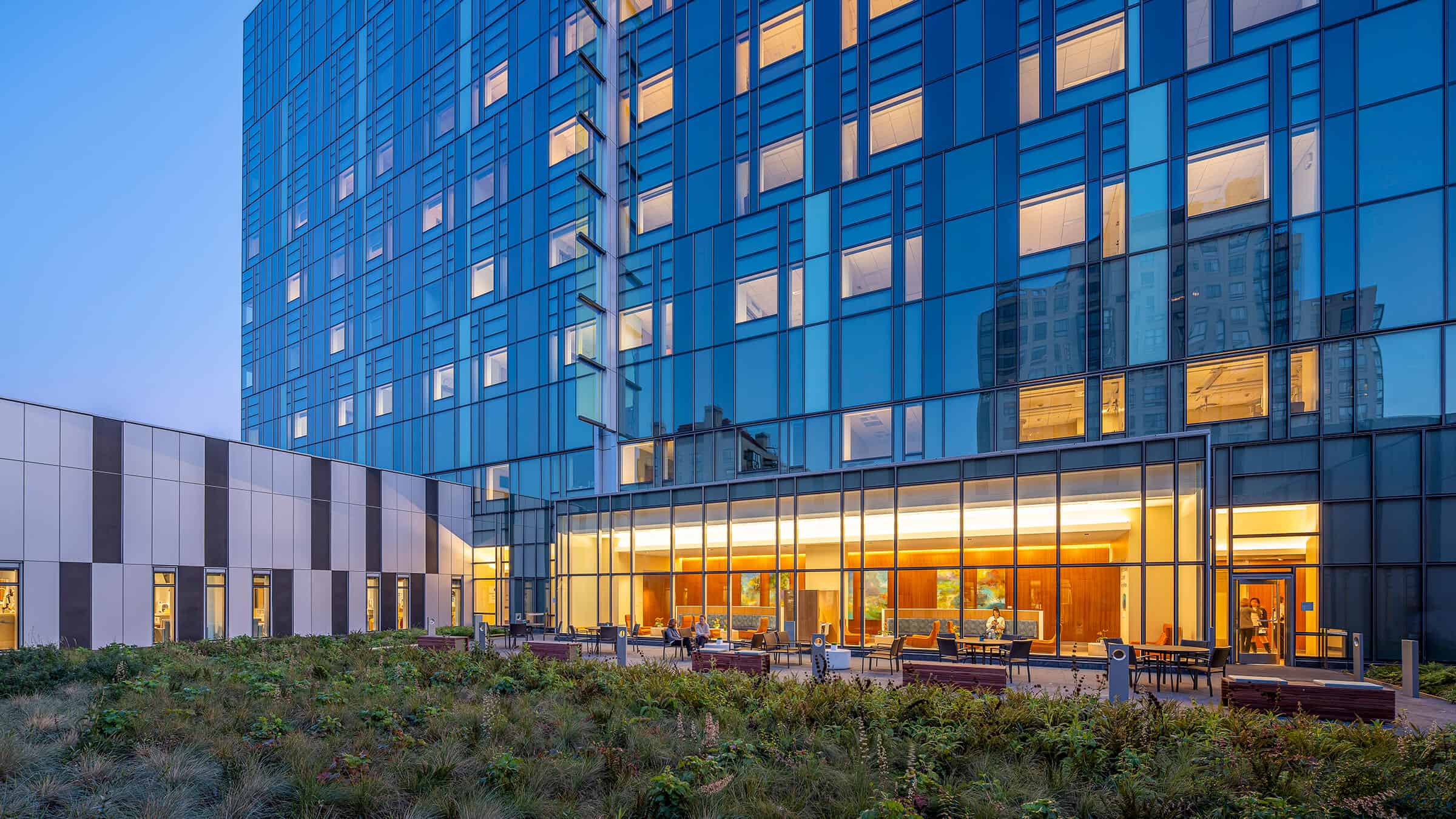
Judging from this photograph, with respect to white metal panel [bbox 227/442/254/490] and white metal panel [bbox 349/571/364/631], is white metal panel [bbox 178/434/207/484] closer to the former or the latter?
white metal panel [bbox 227/442/254/490]

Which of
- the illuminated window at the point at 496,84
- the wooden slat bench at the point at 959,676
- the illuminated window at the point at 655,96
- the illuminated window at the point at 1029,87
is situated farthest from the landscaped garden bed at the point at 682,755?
the illuminated window at the point at 496,84

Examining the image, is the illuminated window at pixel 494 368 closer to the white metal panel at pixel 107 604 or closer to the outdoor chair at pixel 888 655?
the white metal panel at pixel 107 604

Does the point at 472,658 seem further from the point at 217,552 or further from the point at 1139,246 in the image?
the point at 1139,246

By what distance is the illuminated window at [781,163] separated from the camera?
2895cm

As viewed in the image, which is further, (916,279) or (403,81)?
(403,81)

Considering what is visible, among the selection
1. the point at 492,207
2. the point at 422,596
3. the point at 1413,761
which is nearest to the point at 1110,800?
the point at 1413,761

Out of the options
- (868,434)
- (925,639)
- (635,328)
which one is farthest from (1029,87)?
(635,328)

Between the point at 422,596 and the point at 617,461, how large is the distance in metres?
9.86

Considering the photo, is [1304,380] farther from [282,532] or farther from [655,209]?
[282,532]

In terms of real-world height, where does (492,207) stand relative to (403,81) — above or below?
below

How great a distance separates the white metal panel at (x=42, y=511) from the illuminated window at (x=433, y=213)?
2351 cm

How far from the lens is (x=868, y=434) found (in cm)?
2612

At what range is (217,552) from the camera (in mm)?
25203

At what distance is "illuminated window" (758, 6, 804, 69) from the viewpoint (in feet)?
96.4
